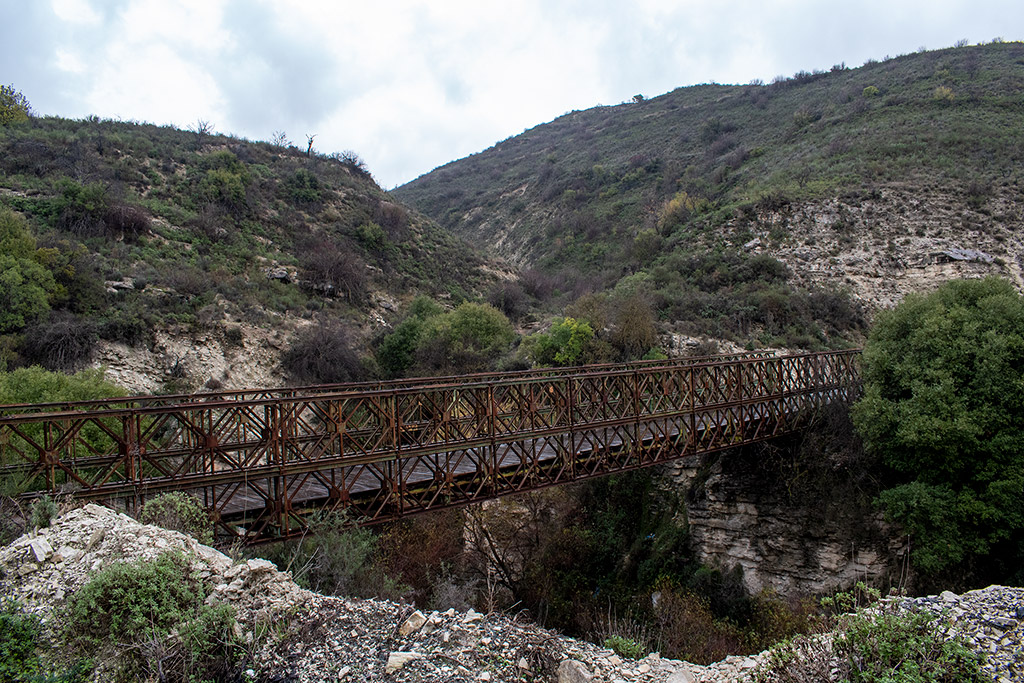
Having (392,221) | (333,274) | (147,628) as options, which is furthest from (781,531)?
(392,221)

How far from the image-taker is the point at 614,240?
173 feet

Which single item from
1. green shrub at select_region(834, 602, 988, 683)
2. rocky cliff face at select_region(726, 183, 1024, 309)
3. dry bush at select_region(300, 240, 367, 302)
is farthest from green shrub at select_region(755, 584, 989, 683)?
dry bush at select_region(300, 240, 367, 302)

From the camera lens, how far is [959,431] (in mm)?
13000

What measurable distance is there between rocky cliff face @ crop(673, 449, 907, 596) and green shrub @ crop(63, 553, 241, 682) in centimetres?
1580

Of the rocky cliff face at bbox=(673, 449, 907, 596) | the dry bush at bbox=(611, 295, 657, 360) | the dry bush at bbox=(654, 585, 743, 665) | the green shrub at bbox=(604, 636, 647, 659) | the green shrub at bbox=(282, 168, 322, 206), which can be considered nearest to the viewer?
the green shrub at bbox=(604, 636, 647, 659)

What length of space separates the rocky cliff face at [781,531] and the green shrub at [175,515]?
15514 mm

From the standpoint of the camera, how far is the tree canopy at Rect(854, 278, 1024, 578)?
12.8 m

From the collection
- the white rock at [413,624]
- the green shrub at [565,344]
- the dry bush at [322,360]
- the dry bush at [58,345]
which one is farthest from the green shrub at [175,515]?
the dry bush at [322,360]

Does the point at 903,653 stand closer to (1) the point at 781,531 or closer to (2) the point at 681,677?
(2) the point at 681,677

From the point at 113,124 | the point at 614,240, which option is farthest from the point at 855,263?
the point at 113,124

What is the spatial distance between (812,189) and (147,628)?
152 feet

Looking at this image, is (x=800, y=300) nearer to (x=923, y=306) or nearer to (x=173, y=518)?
(x=923, y=306)

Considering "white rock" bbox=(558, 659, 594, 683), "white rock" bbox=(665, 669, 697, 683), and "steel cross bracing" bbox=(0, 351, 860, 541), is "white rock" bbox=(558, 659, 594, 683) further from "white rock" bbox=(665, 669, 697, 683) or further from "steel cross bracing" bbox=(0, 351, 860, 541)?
"steel cross bracing" bbox=(0, 351, 860, 541)

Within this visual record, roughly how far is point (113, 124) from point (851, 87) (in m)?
69.5
